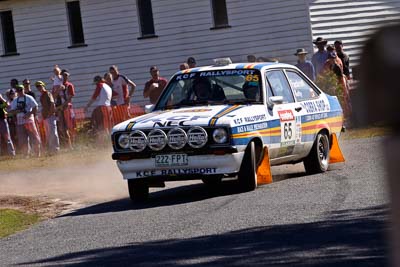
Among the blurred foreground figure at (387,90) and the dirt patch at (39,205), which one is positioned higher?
the blurred foreground figure at (387,90)

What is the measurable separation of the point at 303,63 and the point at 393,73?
1994 centimetres

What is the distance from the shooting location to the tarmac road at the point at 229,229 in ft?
25.3

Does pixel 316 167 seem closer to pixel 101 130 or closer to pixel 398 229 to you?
pixel 101 130

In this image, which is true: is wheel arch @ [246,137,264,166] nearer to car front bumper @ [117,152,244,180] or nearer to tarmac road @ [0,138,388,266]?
tarmac road @ [0,138,388,266]

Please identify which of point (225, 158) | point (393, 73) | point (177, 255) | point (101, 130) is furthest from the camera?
point (101, 130)

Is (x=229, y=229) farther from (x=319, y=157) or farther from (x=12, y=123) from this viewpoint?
(x=12, y=123)

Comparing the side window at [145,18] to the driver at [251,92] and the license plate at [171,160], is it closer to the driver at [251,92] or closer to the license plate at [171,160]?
the driver at [251,92]

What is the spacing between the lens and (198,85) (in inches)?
521

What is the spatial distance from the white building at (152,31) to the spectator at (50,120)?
885cm

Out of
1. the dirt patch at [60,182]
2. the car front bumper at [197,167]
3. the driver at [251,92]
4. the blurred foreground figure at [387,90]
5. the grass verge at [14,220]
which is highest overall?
the blurred foreground figure at [387,90]

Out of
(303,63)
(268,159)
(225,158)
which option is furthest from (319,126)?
(303,63)

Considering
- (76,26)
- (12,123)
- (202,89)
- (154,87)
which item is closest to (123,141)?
(202,89)

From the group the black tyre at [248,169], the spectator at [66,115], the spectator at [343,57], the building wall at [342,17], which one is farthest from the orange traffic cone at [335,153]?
the building wall at [342,17]

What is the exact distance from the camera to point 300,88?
1399cm
